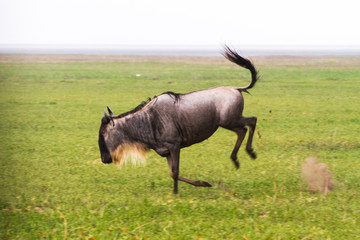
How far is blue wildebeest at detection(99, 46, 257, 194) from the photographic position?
23.6ft

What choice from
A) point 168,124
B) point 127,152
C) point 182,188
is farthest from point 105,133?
point 182,188

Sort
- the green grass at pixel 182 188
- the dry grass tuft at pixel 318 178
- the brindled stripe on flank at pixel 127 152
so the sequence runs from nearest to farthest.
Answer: the green grass at pixel 182 188
the brindled stripe on flank at pixel 127 152
the dry grass tuft at pixel 318 178

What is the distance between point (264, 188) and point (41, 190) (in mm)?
4152

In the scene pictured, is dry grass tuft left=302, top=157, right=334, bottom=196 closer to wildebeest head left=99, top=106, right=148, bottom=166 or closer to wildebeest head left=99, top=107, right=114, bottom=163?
wildebeest head left=99, top=106, right=148, bottom=166

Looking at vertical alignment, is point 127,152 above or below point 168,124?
below

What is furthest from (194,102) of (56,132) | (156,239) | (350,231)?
(56,132)

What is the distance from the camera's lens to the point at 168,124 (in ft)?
23.5

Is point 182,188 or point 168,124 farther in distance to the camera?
point 182,188

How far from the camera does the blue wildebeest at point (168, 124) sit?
7.19 metres

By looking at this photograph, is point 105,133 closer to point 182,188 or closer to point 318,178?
Result: point 182,188

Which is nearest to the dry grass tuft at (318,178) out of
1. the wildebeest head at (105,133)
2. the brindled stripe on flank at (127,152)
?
the brindled stripe on flank at (127,152)

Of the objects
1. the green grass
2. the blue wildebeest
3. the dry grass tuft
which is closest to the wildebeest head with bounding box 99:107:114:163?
the blue wildebeest

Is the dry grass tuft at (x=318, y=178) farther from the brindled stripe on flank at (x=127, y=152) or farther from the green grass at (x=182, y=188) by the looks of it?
the brindled stripe on flank at (x=127, y=152)

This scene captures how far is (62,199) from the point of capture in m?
7.65
